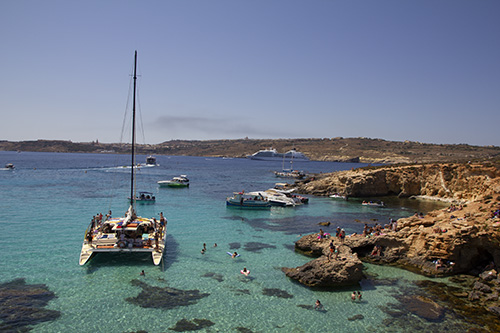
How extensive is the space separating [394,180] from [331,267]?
4214 cm

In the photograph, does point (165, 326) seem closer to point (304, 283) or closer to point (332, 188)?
point (304, 283)

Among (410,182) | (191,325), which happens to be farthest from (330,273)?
(410,182)

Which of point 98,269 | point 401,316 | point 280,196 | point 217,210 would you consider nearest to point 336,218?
point 280,196

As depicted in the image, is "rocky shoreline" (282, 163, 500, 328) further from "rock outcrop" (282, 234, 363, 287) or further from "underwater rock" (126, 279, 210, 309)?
"underwater rock" (126, 279, 210, 309)

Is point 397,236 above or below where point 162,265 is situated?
above

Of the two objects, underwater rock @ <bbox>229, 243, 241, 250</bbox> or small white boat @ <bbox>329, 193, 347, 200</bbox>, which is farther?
small white boat @ <bbox>329, 193, 347, 200</bbox>

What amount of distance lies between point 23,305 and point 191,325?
764 centimetres

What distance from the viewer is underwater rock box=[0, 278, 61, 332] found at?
13367mm

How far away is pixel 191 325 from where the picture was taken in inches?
550

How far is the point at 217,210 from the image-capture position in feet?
133

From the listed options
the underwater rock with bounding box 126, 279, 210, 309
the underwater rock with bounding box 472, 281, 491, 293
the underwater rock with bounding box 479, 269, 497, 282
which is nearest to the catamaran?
the underwater rock with bounding box 126, 279, 210, 309

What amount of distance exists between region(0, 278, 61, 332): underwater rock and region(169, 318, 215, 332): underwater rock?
520 cm

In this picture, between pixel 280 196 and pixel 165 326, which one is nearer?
pixel 165 326

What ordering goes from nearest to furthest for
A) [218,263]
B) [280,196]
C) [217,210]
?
[218,263], [217,210], [280,196]
